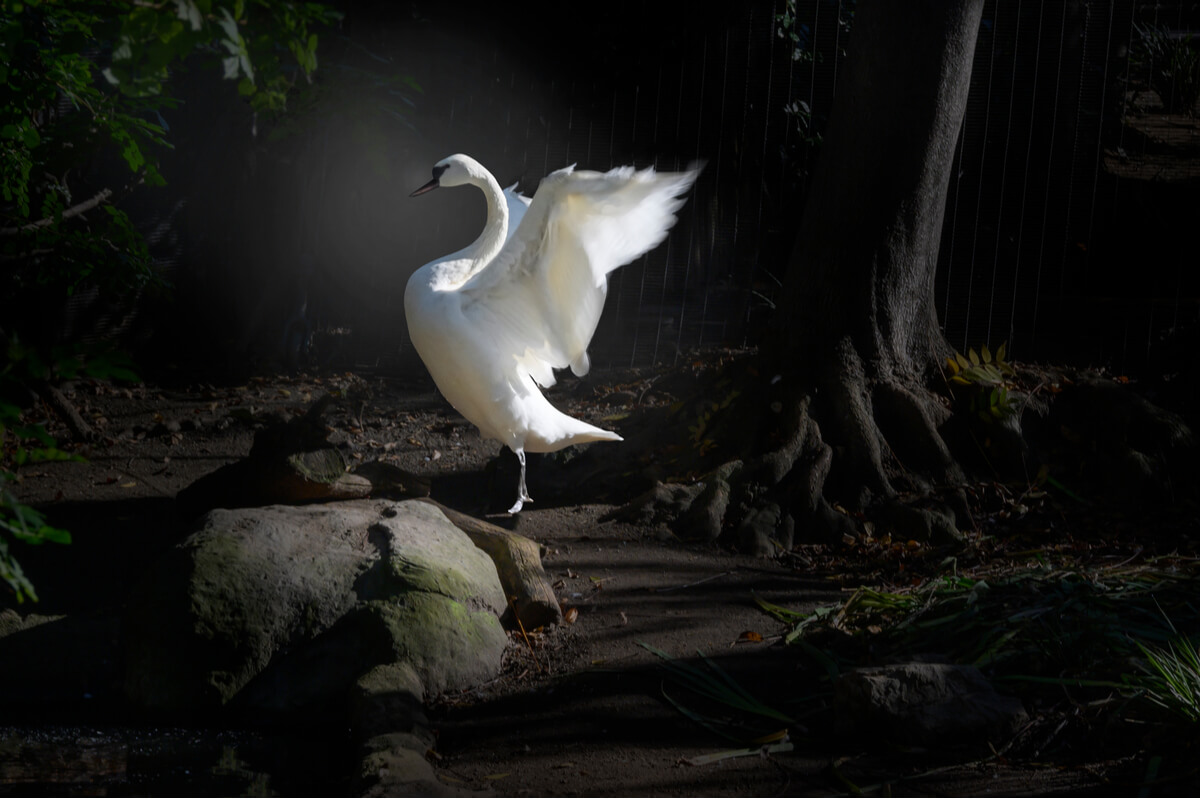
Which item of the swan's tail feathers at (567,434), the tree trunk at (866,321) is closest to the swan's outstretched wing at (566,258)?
the swan's tail feathers at (567,434)

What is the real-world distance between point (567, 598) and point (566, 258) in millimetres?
1537

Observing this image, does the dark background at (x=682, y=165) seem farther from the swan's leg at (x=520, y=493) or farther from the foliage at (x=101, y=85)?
the swan's leg at (x=520, y=493)

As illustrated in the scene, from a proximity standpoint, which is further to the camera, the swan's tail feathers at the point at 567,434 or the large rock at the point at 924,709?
the swan's tail feathers at the point at 567,434

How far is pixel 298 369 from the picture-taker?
873 centimetres

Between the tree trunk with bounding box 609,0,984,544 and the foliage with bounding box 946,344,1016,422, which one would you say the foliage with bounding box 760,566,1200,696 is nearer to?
the tree trunk with bounding box 609,0,984,544

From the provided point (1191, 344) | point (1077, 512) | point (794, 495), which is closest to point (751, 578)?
point (794, 495)

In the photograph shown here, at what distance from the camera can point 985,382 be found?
18.8ft

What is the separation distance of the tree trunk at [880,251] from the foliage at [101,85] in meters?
3.07

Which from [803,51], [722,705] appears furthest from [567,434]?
[803,51]

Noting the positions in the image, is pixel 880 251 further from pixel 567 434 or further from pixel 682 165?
pixel 682 165

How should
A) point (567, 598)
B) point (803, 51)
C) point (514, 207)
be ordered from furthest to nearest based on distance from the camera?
point (803, 51) → point (514, 207) → point (567, 598)

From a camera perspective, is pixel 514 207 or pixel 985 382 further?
pixel 514 207

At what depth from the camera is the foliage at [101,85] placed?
5.95 feet

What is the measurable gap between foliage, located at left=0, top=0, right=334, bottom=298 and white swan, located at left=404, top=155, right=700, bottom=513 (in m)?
1.16
